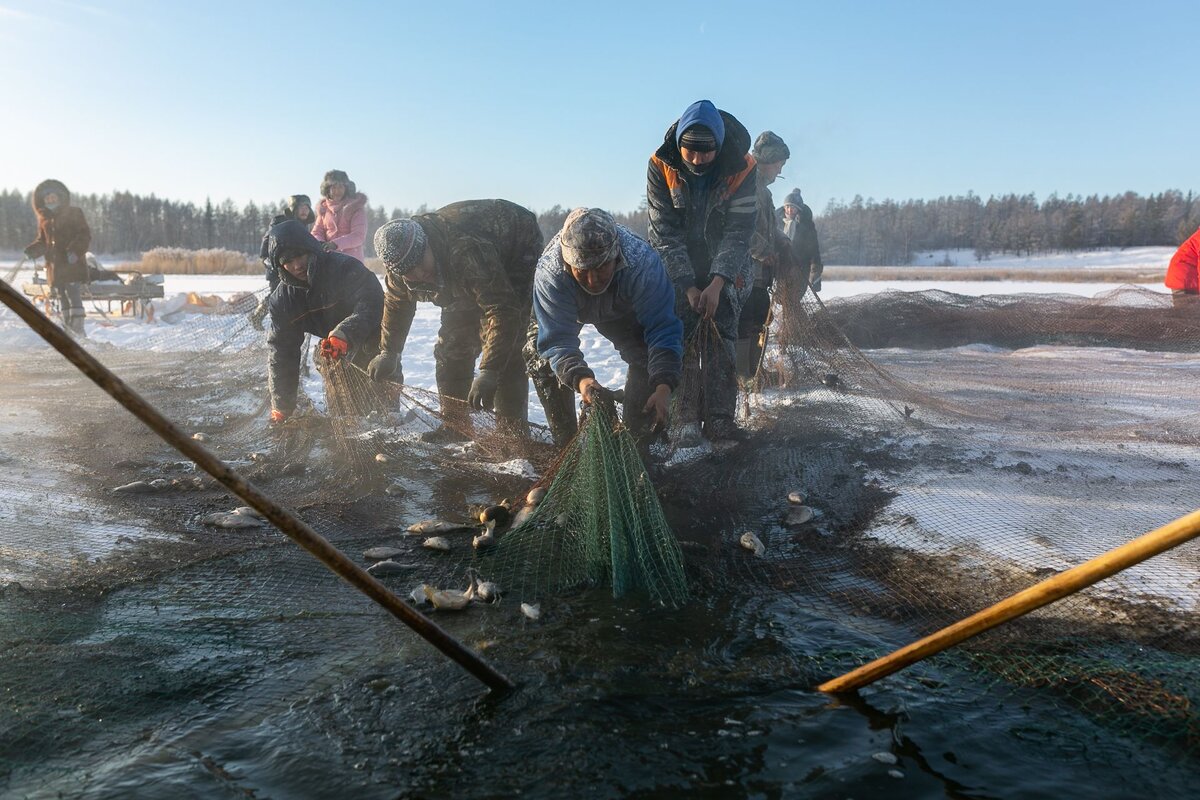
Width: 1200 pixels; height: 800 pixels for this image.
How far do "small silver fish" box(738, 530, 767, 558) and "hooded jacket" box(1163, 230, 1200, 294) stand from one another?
23.9ft

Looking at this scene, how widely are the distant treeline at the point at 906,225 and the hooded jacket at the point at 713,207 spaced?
61.5m

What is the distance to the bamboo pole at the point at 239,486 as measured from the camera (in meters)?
1.84

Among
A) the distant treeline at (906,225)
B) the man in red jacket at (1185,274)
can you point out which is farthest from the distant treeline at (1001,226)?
the man in red jacket at (1185,274)

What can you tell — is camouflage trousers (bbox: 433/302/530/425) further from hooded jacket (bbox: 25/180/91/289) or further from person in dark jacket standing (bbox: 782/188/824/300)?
hooded jacket (bbox: 25/180/91/289)

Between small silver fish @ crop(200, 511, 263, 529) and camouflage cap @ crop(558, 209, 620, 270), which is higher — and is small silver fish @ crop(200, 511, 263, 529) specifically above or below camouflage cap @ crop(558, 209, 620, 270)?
below

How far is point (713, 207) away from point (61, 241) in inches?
359

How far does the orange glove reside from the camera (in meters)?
5.21

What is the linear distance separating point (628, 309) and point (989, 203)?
9707 cm

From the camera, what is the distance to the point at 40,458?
17.0 feet

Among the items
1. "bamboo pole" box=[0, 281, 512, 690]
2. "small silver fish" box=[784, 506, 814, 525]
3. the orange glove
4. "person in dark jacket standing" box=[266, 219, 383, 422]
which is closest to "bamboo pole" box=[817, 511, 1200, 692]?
"bamboo pole" box=[0, 281, 512, 690]

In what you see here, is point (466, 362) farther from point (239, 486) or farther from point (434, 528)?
point (239, 486)

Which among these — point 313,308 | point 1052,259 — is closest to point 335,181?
point 313,308

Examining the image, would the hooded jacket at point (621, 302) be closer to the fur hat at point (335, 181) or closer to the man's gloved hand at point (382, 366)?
the man's gloved hand at point (382, 366)

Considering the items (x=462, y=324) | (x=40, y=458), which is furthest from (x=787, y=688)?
(x=40, y=458)
